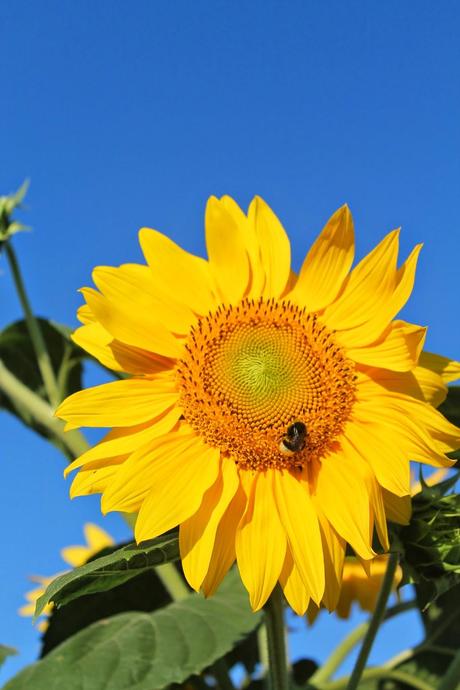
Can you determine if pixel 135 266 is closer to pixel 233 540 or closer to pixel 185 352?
pixel 185 352

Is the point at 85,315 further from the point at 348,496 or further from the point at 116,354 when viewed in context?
the point at 348,496

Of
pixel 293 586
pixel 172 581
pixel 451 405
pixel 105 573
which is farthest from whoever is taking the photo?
pixel 172 581

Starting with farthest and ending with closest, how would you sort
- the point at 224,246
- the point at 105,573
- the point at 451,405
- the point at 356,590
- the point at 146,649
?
the point at 356,590, the point at 451,405, the point at 146,649, the point at 224,246, the point at 105,573

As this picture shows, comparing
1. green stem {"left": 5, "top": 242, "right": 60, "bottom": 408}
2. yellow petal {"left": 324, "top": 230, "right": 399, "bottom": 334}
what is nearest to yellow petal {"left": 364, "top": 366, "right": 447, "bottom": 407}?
yellow petal {"left": 324, "top": 230, "right": 399, "bottom": 334}

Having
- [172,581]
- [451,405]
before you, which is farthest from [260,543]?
[172,581]

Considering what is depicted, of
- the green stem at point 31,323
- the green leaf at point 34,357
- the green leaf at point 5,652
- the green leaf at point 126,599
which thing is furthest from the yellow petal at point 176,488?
the green leaf at point 34,357

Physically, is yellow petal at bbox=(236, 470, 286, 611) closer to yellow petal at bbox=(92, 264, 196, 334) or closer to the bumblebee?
the bumblebee
